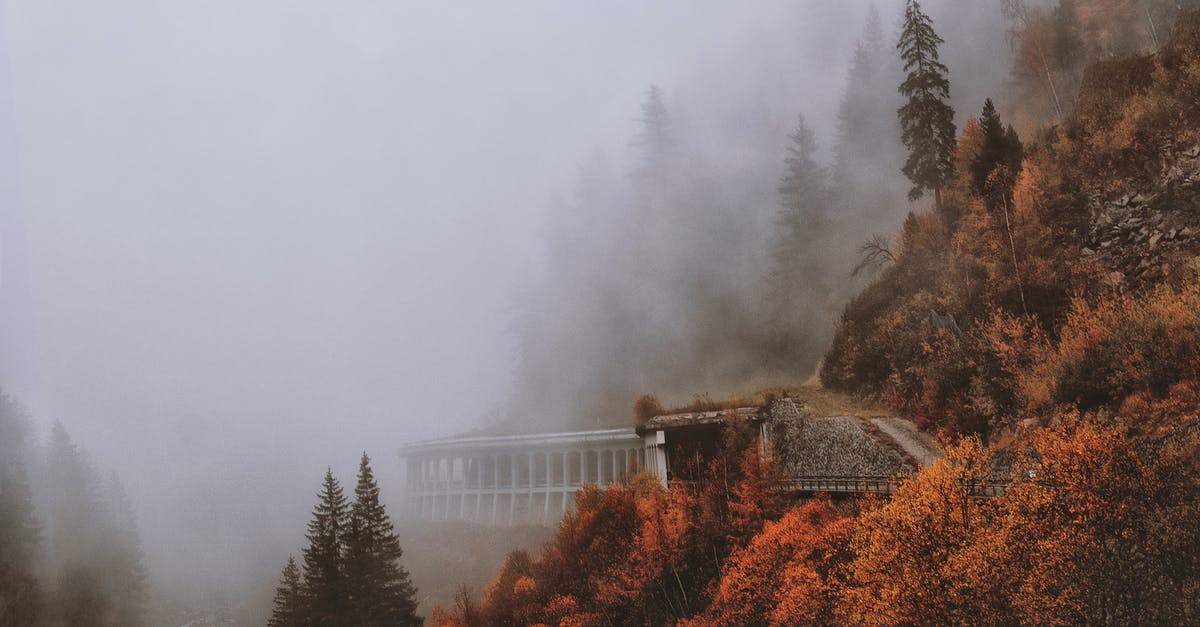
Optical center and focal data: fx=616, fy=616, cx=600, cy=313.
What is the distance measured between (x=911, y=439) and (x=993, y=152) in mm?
20330

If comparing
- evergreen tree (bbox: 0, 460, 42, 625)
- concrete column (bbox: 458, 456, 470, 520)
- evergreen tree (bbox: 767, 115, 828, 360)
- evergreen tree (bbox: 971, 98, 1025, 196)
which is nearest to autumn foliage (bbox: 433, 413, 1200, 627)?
concrete column (bbox: 458, 456, 470, 520)

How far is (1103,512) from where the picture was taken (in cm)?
2197

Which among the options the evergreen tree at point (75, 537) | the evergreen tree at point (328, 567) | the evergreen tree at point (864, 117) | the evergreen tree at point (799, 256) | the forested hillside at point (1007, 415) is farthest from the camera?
the evergreen tree at point (864, 117)

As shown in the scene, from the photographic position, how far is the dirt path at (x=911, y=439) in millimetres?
34150

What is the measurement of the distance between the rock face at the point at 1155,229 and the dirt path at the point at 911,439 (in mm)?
12251

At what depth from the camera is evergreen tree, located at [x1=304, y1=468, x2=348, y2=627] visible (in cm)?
3941

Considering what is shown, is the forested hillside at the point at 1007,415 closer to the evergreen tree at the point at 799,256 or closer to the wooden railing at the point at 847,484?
the wooden railing at the point at 847,484

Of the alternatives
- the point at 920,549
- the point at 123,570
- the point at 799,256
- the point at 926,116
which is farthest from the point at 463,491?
the point at 926,116

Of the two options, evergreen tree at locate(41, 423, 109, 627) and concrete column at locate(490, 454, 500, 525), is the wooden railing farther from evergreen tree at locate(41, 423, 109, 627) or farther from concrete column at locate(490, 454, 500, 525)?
evergreen tree at locate(41, 423, 109, 627)

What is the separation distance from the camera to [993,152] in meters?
41.0

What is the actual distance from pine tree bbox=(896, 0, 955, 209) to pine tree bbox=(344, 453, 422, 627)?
46.7 meters

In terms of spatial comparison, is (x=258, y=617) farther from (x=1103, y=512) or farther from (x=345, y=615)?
(x=1103, y=512)

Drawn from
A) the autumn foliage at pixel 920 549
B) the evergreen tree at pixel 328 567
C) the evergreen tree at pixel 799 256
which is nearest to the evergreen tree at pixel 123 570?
the evergreen tree at pixel 328 567

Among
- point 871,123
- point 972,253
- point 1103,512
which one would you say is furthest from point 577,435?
point 871,123
